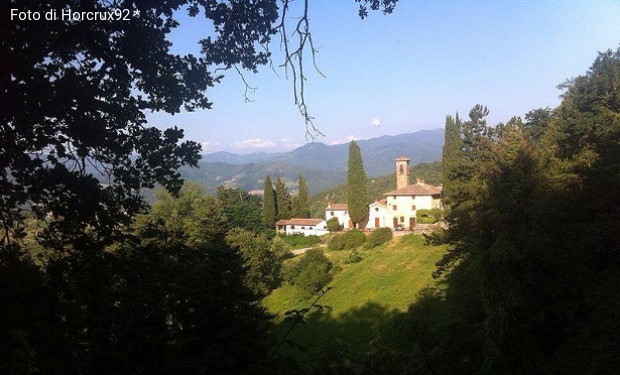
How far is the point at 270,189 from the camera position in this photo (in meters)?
64.6

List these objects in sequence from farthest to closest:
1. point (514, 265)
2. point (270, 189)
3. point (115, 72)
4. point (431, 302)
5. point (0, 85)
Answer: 1. point (270, 189)
2. point (431, 302)
3. point (514, 265)
4. point (115, 72)
5. point (0, 85)

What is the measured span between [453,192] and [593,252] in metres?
11.7

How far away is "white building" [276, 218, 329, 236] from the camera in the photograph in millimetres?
60219

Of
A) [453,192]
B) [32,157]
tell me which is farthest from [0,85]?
[453,192]

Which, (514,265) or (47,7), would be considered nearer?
(47,7)

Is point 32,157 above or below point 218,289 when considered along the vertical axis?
above

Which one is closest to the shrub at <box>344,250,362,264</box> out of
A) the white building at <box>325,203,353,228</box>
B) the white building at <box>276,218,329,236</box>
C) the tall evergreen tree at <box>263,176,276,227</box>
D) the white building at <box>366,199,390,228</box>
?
the white building at <box>366,199,390,228</box>

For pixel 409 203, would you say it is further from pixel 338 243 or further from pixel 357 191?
pixel 338 243

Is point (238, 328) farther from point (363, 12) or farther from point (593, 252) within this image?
point (593, 252)

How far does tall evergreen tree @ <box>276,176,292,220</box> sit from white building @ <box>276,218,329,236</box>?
3143 millimetres

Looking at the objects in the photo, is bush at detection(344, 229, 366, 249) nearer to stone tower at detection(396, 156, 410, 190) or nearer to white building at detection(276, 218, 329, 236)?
white building at detection(276, 218, 329, 236)

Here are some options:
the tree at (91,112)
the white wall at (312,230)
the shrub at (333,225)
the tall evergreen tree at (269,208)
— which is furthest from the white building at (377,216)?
the tree at (91,112)

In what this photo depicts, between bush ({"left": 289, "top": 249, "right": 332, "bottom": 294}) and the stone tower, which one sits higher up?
the stone tower

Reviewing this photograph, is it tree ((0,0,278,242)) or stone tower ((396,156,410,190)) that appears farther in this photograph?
stone tower ((396,156,410,190))
